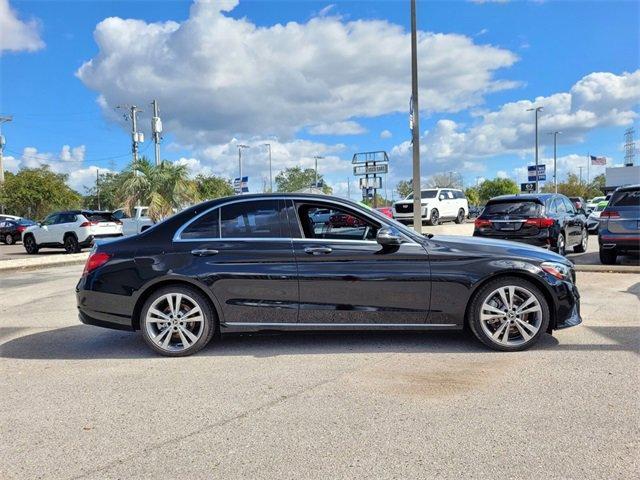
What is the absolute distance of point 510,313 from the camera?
5059mm

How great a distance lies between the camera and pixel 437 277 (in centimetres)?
507

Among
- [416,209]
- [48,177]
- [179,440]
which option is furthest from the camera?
[48,177]

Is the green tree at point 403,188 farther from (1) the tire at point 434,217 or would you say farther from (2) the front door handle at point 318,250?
(2) the front door handle at point 318,250

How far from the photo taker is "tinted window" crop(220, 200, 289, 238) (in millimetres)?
5293

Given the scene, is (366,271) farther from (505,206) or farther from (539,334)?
(505,206)

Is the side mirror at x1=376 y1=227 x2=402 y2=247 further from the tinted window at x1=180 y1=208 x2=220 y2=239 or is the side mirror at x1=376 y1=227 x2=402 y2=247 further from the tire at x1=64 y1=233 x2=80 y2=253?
the tire at x1=64 y1=233 x2=80 y2=253

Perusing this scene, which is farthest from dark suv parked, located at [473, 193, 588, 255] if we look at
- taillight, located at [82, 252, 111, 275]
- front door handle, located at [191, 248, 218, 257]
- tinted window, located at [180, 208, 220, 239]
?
taillight, located at [82, 252, 111, 275]

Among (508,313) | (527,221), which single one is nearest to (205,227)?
(508,313)

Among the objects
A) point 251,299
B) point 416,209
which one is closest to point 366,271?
point 251,299

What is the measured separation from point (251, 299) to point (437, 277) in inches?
70.8

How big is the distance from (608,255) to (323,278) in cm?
849

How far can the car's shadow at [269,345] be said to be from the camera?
209 inches

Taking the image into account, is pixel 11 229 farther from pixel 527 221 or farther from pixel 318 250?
pixel 318 250

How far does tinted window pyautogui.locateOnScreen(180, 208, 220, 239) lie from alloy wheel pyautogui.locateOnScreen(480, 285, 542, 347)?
2.71 meters
